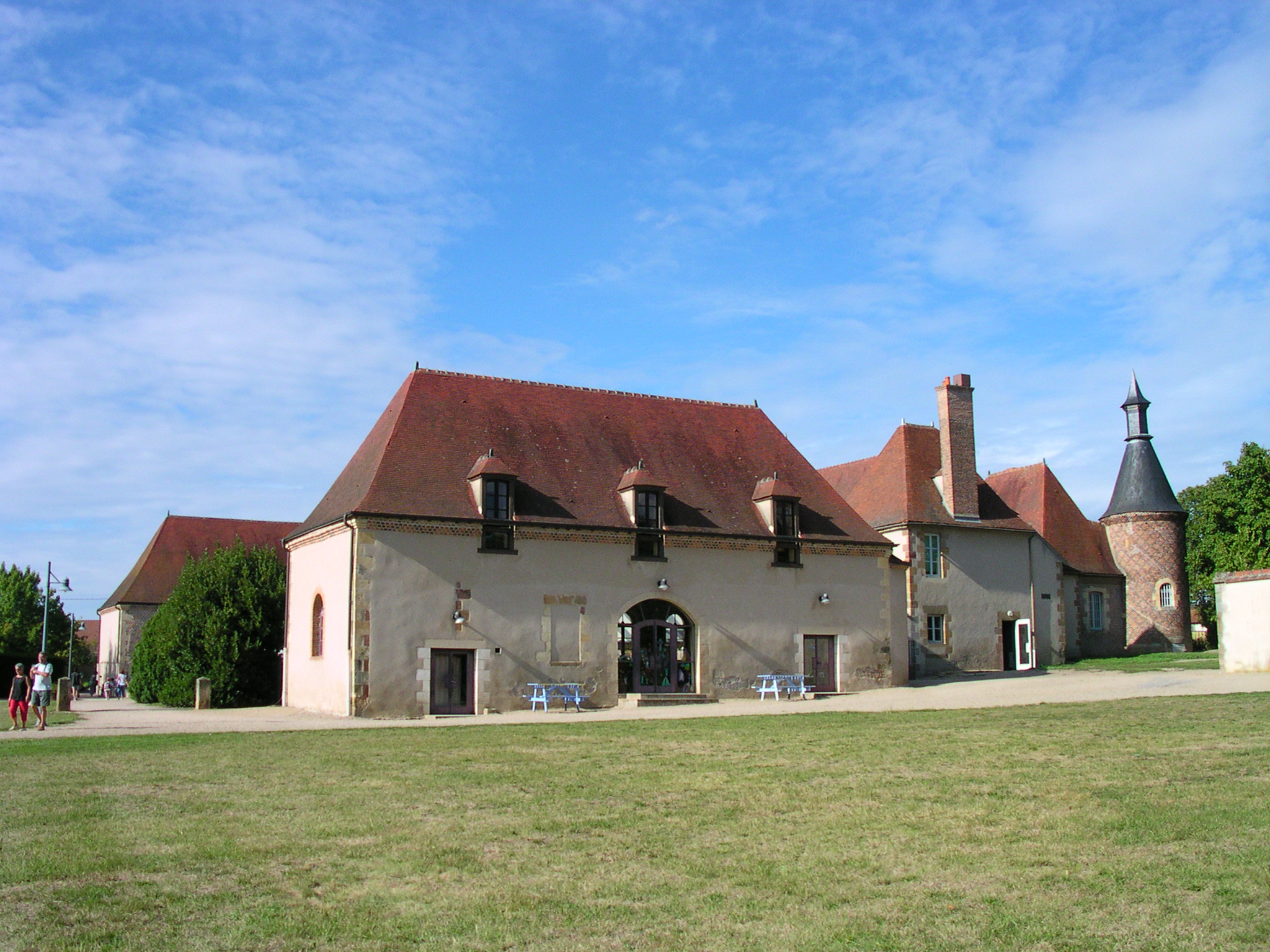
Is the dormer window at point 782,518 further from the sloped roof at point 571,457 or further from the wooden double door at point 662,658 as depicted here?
the wooden double door at point 662,658

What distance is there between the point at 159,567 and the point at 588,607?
2770 centimetres

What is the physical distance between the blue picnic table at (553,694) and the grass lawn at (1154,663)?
14484 millimetres

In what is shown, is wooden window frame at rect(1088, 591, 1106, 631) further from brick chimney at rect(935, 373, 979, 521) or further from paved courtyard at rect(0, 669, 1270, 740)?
paved courtyard at rect(0, 669, 1270, 740)

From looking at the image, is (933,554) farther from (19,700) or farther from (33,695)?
(19,700)

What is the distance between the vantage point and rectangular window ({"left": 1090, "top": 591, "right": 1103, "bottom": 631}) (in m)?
36.8

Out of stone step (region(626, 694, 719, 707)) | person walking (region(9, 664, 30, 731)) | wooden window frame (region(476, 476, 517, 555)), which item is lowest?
stone step (region(626, 694, 719, 707))

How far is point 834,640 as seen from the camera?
2688 cm

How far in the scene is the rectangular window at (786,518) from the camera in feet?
86.3

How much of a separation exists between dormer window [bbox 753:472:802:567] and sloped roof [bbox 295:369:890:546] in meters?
0.28

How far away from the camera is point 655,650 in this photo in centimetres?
2492

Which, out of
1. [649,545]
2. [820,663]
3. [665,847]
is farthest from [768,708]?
[665,847]

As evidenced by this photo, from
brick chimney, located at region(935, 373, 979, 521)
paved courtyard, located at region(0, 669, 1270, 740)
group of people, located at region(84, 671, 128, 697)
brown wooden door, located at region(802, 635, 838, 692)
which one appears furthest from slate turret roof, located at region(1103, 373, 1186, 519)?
group of people, located at region(84, 671, 128, 697)

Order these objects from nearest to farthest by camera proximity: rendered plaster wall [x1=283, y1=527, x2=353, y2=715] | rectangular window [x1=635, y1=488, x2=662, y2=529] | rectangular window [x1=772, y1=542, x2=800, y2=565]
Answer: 1. rendered plaster wall [x1=283, y1=527, x2=353, y2=715]
2. rectangular window [x1=635, y1=488, x2=662, y2=529]
3. rectangular window [x1=772, y1=542, x2=800, y2=565]

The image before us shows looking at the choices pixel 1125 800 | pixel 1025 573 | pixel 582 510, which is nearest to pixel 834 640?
pixel 582 510
